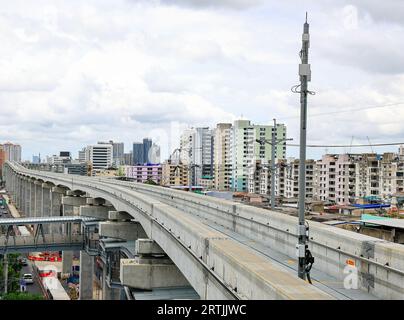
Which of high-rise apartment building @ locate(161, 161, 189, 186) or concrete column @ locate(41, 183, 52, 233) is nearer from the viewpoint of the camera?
concrete column @ locate(41, 183, 52, 233)

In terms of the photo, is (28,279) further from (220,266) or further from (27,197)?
(27,197)

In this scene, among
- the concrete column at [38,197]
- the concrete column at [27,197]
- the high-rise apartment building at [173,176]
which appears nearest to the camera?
the concrete column at [38,197]

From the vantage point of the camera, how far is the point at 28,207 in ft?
406

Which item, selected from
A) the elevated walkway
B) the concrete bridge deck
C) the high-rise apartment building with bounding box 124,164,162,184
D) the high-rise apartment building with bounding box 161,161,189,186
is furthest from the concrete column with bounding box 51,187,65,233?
the high-rise apartment building with bounding box 124,164,162,184

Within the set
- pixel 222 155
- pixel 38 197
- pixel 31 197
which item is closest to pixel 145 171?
pixel 222 155

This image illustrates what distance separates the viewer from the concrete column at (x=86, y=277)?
57.9 meters

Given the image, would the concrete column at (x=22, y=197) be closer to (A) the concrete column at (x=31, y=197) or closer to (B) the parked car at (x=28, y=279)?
(A) the concrete column at (x=31, y=197)

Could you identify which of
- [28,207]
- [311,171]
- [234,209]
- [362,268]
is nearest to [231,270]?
[362,268]

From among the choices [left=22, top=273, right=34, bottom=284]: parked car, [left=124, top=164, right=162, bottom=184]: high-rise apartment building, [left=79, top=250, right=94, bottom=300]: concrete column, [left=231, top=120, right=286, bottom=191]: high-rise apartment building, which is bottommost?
[left=22, top=273, right=34, bottom=284]: parked car

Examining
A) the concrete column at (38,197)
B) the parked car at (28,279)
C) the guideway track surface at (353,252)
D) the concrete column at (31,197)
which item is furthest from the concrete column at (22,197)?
the guideway track surface at (353,252)

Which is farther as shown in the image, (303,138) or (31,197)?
(31,197)

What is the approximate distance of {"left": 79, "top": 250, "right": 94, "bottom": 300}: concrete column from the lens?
190 feet

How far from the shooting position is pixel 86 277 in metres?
59.2

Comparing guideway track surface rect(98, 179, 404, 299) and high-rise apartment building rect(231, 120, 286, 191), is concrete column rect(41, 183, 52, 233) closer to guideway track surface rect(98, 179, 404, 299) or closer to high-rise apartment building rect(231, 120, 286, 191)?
high-rise apartment building rect(231, 120, 286, 191)
